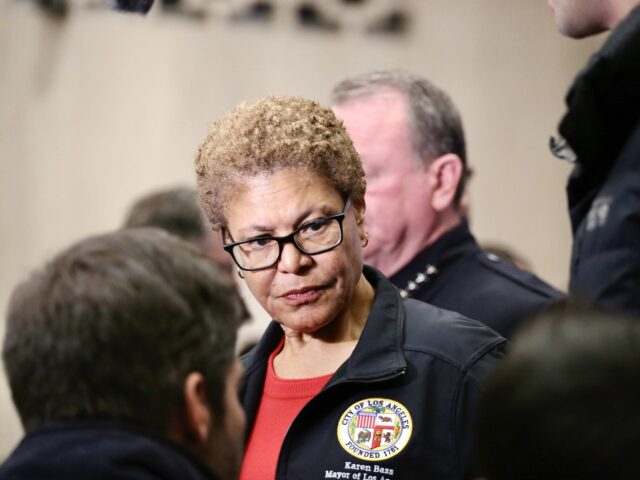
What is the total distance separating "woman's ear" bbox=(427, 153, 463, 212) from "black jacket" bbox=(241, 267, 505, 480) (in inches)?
38.3

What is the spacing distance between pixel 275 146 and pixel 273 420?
0.56 metres

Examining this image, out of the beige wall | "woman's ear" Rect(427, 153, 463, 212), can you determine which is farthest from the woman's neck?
the beige wall

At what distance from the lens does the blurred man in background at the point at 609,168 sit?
67.7 inches

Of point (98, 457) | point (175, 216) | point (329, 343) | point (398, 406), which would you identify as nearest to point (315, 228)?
point (329, 343)

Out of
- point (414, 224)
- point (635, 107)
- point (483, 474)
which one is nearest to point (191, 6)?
point (414, 224)

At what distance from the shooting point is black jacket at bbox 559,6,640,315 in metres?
1.72

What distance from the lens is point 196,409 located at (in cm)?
167

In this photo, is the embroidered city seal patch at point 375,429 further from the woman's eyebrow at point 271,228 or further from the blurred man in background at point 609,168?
the blurred man in background at point 609,168

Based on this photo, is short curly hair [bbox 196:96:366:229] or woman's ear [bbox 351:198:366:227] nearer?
short curly hair [bbox 196:96:366:229]

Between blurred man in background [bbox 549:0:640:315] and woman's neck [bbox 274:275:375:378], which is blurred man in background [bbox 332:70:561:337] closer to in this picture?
woman's neck [bbox 274:275:375:378]

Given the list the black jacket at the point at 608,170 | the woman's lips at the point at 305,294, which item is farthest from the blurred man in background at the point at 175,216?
the black jacket at the point at 608,170

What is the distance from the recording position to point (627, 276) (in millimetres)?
1710

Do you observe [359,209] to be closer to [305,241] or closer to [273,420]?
[305,241]

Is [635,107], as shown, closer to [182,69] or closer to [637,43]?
[637,43]
